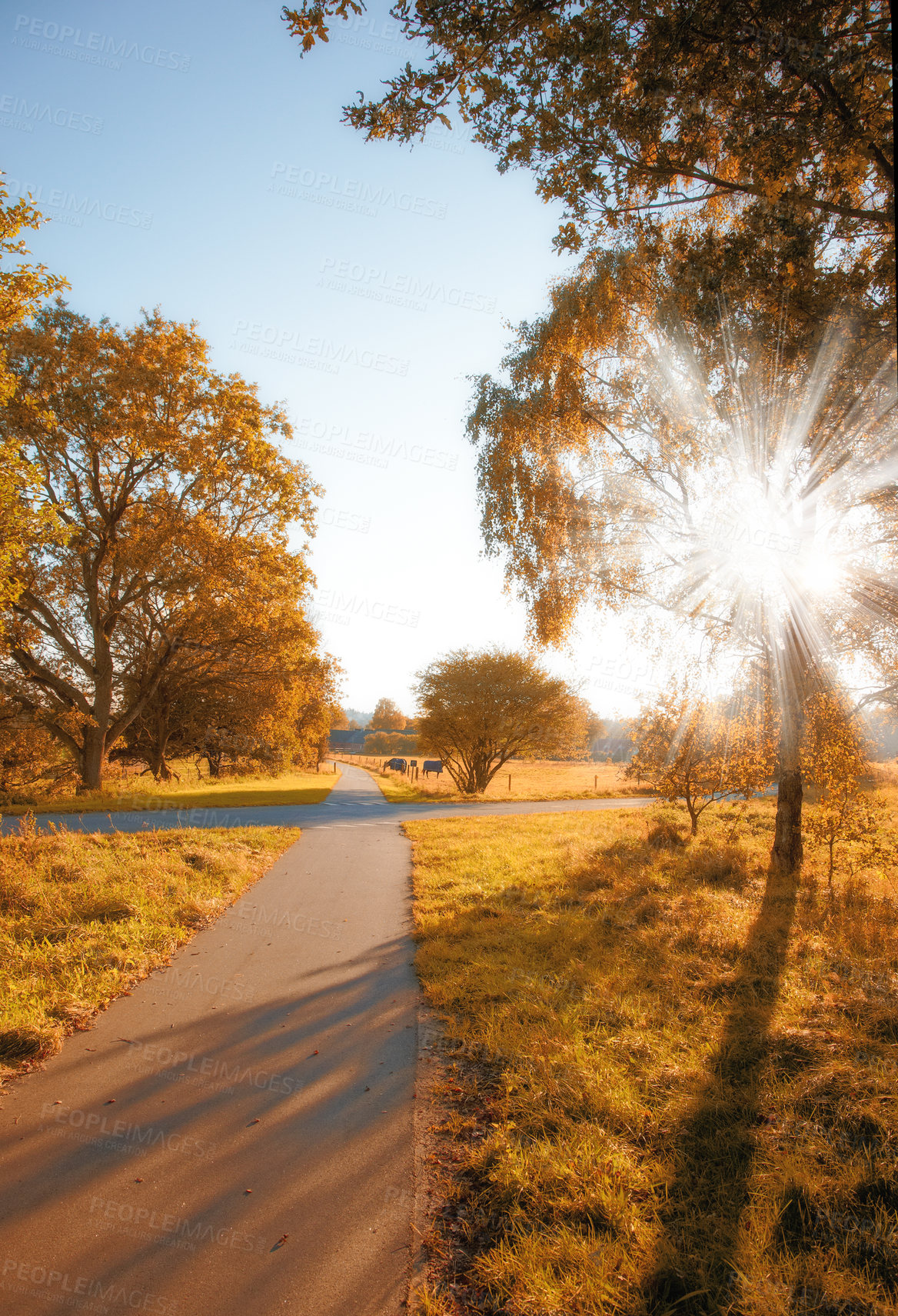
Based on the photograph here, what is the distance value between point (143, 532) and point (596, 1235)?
66.7 ft

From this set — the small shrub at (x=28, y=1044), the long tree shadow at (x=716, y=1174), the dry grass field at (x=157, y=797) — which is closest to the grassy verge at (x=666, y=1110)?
the long tree shadow at (x=716, y=1174)

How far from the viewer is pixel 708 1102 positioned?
12.3 ft

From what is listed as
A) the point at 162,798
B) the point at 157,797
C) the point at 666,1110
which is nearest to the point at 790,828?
the point at 666,1110

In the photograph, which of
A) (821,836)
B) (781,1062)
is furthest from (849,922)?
(781,1062)

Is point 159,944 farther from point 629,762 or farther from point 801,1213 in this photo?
point 629,762

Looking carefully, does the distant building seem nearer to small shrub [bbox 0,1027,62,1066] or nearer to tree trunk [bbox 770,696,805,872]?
tree trunk [bbox 770,696,805,872]

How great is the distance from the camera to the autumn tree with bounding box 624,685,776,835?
35.4ft

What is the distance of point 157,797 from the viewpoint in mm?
20062

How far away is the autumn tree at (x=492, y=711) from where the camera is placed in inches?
1271

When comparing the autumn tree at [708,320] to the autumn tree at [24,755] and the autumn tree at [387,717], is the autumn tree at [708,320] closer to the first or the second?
the autumn tree at [24,755]

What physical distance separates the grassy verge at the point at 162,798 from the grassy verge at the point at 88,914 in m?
7.15

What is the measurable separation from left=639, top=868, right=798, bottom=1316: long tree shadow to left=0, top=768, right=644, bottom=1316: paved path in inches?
47.1

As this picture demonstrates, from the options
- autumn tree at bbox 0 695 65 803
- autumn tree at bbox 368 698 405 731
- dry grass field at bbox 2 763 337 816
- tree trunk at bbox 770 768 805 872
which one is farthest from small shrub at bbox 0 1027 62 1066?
autumn tree at bbox 368 698 405 731

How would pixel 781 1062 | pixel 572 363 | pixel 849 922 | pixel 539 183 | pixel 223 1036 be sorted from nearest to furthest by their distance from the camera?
pixel 781 1062
pixel 223 1036
pixel 539 183
pixel 849 922
pixel 572 363
